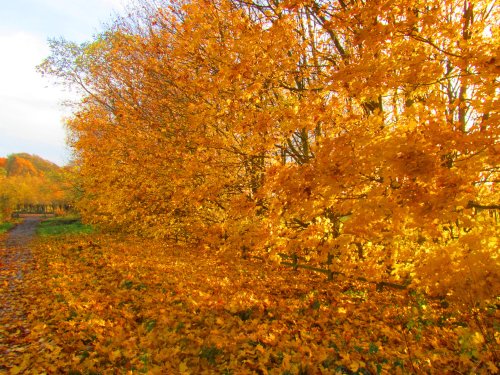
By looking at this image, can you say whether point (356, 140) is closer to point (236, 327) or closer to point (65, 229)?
point (236, 327)

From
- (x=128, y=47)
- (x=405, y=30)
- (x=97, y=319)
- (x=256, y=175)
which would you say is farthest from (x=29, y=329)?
(x=128, y=47)

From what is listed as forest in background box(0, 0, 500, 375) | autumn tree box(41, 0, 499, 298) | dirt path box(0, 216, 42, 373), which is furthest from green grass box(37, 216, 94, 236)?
autumn tree box(41, 0, 499, 298)

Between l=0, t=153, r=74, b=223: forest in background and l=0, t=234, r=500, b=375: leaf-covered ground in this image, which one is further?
l=0, t=153, r=74, b=223: forest in background

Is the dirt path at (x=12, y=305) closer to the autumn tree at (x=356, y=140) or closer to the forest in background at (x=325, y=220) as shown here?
the forest in background at (x=325, y=220)

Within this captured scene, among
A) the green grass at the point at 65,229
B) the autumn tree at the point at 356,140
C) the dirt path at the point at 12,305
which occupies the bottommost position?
the dirt path at the point at 12,305

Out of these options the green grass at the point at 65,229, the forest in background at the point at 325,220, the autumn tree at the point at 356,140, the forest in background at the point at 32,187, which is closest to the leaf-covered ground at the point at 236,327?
the forest in background at the point at 325,220

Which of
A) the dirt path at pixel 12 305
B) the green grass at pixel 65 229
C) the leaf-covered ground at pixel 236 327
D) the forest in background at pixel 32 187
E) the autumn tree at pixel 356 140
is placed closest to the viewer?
the autumn tree at pixel 356 140

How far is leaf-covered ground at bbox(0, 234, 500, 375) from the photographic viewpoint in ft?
14.6

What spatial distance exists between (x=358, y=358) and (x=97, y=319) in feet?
14.7

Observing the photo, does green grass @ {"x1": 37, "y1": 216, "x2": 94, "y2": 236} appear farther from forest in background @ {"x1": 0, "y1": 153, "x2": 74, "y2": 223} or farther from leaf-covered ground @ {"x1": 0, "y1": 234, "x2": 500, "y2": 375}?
leaf-covered ground @ {"x1": 0, "y1": 234, "x2": 500, "y2": 375}

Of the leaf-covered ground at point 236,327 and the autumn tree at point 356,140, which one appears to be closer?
the autumn tree at point 356,140

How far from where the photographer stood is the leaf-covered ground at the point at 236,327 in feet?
14.6

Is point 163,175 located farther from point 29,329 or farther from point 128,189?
point 29,329

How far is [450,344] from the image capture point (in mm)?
5020
